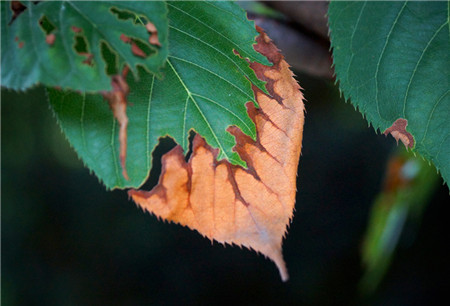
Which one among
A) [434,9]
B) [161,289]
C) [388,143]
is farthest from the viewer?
[161,289]

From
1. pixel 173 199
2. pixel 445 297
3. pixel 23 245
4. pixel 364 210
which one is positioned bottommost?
pixel 23 245

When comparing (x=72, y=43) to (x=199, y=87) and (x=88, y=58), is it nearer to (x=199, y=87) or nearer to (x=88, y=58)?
(x=88, y=58)

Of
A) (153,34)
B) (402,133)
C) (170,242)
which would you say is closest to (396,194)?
(402,133)

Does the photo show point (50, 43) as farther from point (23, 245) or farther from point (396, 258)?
point (23, 245)

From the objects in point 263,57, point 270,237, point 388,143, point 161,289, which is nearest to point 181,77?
point 263,57


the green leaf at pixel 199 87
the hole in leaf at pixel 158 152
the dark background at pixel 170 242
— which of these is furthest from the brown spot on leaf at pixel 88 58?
the dark background at pixel 170 242

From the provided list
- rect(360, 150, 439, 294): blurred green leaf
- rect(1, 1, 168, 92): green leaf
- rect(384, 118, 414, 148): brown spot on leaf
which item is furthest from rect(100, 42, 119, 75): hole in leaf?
rect(360, 150, 439, 294): blurred green leaf
